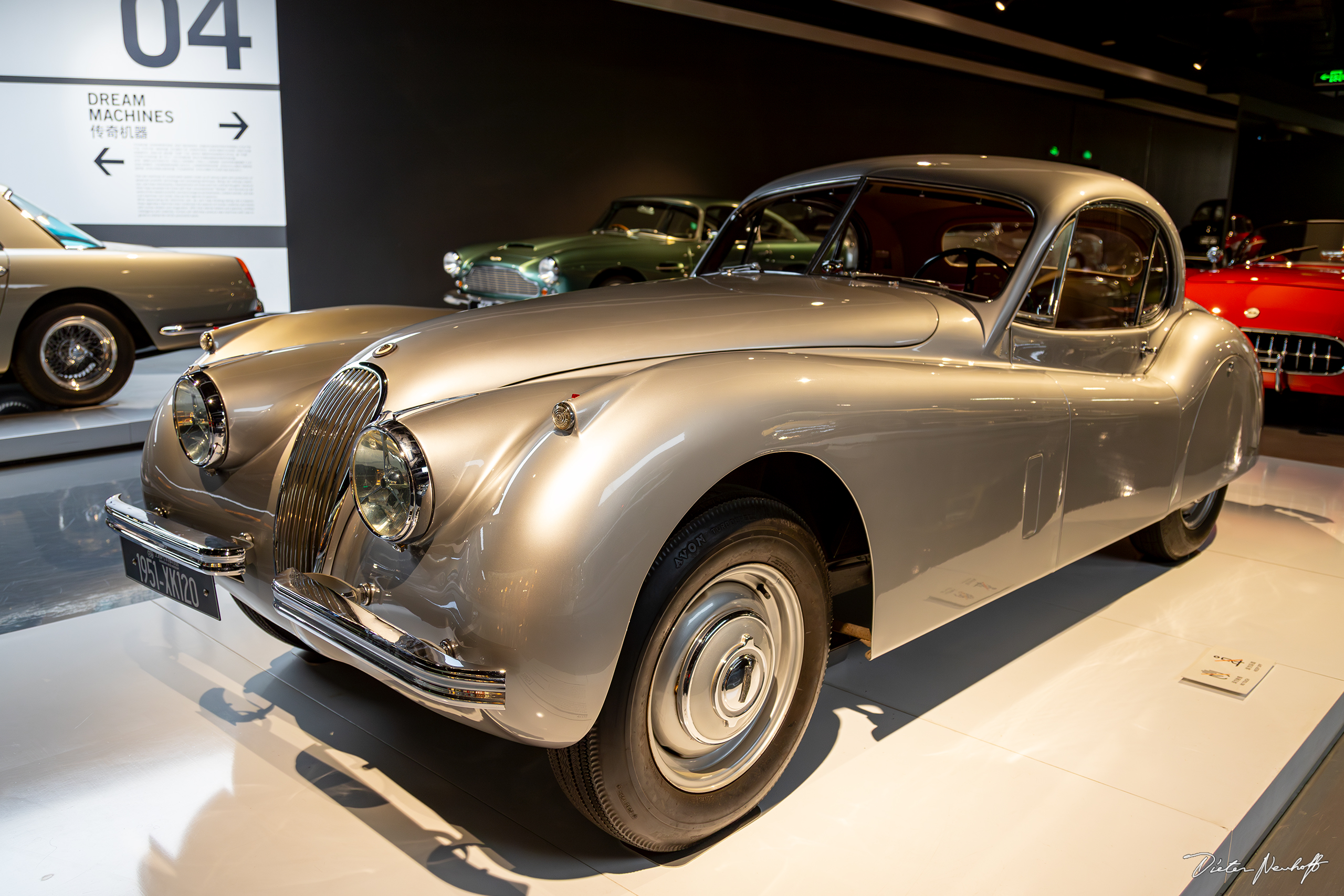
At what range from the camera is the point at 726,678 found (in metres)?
1.87

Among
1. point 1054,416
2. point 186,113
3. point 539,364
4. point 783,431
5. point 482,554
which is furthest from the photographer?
point 186,113

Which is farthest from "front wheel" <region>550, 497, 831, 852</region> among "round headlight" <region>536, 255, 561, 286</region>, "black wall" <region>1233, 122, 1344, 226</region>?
"black wall" <region>1233, 122, 1344, 226</region>

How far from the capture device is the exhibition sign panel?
7727 millimetres

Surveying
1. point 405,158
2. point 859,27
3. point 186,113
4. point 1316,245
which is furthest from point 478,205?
point 1316,245

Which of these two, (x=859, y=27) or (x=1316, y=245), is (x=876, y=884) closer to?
(x=1316, y=245)

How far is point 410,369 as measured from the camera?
6.66ft

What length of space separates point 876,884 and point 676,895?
39 cm

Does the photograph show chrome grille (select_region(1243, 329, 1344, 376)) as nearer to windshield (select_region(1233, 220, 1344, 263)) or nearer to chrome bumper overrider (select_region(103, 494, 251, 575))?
windshield (select_region(1233, 220, 1344, 263))

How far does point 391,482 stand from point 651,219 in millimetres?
7889

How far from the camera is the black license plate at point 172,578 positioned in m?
2.13

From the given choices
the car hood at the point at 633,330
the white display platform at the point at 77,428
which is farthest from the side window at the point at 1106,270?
the white display platform at the point at 77,428

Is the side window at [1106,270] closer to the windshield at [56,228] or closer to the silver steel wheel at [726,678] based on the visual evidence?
the silver steel wheel at [726,678]

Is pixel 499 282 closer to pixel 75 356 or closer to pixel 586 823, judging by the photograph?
pixel 75 356

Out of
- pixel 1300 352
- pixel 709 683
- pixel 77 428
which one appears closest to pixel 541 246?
pixel 77 428
